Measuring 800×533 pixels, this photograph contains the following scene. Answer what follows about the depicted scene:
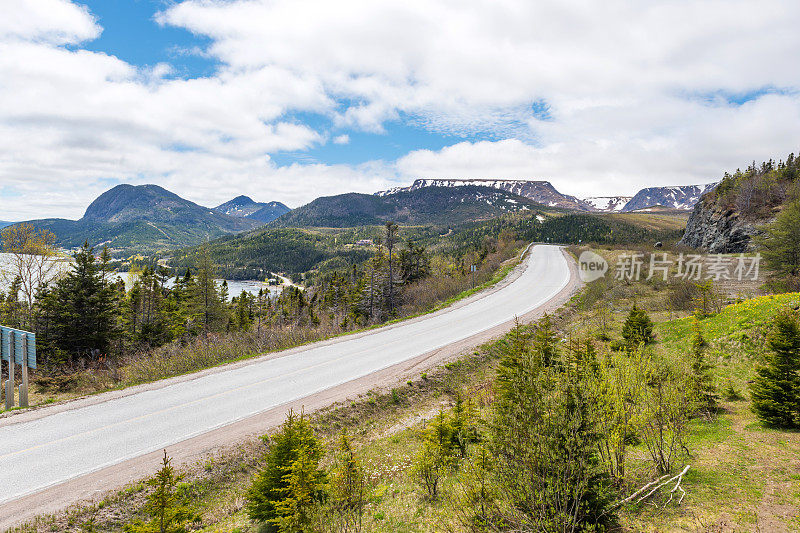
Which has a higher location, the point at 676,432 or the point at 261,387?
the point at 676,432

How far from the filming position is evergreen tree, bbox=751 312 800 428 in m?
8.41

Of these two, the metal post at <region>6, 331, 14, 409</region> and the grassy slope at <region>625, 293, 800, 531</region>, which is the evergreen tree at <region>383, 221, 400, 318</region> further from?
the grassy slope at <region>625, 293, 800, 531</region>

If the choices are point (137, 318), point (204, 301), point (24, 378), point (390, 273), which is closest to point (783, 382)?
point (24, 378)

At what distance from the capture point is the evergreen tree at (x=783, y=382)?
331 inches

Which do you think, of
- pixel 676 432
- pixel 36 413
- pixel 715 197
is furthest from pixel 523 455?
pixel 715 197

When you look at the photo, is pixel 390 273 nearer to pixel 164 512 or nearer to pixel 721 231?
pixel 164 512

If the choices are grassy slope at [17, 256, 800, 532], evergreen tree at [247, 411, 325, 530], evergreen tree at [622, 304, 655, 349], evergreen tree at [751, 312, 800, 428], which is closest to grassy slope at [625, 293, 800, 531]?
grassy slope at [17, 256, 800, 532]

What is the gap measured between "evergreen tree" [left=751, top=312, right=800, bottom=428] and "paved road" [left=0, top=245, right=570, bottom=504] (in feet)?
40.8

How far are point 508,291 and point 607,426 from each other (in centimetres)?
2951

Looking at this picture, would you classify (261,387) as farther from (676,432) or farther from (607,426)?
(676,432)

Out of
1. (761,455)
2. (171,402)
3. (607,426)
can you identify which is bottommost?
(171,402)

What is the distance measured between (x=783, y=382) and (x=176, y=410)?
17495 millimetres

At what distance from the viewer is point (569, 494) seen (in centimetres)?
491

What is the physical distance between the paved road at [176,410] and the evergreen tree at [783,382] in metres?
12.4
